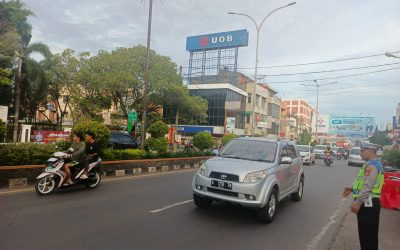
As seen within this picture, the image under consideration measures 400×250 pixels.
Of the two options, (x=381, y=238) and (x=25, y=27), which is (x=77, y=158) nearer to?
(x=381, y=238)

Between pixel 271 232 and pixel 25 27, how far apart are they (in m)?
33.3

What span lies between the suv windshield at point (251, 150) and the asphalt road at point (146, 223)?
50.6 inches

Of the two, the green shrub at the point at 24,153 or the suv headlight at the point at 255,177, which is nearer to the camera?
the suv headlight at the point at 255,177

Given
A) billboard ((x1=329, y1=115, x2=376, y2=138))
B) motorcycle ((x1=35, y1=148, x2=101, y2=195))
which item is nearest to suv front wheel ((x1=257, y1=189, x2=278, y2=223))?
motorcycle ((x1=35, y1=148, x2=101, y2=195))

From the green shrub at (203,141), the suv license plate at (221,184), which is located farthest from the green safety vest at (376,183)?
the green shrub at (203,141)

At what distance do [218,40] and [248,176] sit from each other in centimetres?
5462

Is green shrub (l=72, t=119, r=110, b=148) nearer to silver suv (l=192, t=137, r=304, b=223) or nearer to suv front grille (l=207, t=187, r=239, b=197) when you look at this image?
silver suv (l=192, t=137, r=304, b=223)

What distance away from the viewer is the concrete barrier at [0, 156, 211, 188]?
9553 millimetres

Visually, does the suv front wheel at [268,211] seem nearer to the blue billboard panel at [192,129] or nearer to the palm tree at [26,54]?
the palm tree at [26,54]

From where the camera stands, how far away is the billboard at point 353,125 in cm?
6775

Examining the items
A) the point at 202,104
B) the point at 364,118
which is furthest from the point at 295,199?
the point at 364,118

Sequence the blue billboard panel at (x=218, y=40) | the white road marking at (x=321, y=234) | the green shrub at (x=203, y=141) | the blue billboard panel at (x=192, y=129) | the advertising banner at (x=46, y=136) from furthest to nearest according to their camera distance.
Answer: the blue billboard panel at (x=192, y=129)
the blue billboard panel at (x=218, y=40)
the advertising banner at (x=46, y=136)
the green shrub at (x=203, y=141)
the white road marking at (x=321, y=234)

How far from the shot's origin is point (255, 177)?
7043 mm

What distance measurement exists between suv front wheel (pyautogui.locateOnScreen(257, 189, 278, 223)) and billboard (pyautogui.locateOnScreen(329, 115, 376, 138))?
67.2m
